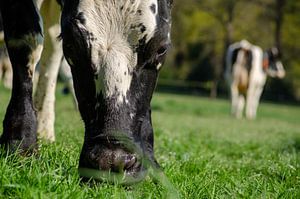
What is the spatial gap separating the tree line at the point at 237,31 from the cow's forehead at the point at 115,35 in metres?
36.8

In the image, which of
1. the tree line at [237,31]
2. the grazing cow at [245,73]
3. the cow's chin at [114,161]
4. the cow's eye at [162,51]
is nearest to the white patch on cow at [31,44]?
the cow's eye at [162,51]

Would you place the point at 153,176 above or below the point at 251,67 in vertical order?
above

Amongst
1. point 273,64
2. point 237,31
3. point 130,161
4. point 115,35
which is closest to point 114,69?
point 115,35

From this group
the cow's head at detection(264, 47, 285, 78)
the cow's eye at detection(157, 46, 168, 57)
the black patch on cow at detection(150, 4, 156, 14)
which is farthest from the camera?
the cow's head at detection(264, 47, 285, 78)

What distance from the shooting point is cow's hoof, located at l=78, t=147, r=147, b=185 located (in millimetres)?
2619

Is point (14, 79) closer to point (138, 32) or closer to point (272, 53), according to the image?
point (138, 32)

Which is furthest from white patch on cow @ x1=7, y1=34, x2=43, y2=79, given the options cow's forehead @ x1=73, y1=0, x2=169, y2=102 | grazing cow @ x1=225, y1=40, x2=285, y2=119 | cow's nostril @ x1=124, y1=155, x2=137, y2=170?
grazing cow @ x1=225, y1=40, x2=285, y2=119

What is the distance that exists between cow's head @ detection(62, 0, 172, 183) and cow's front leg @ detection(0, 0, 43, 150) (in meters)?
0.68

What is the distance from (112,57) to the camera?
287 centimetres

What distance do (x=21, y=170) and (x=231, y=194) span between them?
1078mm

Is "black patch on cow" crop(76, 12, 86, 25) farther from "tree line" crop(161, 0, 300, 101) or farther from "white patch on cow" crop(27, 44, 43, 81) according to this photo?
"tree line" crop(161, 0, 300, 101)

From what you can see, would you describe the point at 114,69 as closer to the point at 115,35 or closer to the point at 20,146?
the point at 115,35

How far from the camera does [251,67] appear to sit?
66.2ft

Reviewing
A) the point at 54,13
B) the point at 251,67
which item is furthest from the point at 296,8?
the point at 54,13
